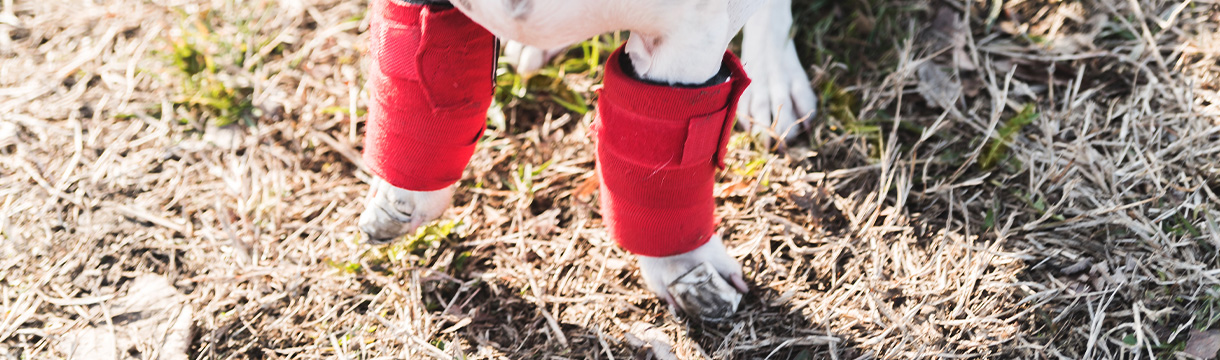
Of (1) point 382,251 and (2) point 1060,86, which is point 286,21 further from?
(2) point 1060,86

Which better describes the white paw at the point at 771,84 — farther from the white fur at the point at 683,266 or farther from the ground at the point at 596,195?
the white fur at the point at 683,266

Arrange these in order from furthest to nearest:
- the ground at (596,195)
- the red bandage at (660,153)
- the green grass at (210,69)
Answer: the green grass at (210,69) → the ground at (596,195) → the red bandage at (660,153)

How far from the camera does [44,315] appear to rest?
67.8 inches

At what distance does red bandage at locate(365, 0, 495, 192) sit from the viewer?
4.24 feet

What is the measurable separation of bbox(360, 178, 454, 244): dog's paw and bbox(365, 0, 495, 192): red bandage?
Result: 0.08 m

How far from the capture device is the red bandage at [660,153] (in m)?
1.22

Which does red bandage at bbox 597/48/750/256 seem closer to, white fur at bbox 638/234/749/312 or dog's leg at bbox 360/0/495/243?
white fur at bbox 638/234/749/312

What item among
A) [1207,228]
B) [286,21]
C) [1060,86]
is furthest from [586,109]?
[1207,228]

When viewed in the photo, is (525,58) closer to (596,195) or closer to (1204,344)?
(596,195)

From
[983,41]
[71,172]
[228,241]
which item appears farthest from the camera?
[983,41]

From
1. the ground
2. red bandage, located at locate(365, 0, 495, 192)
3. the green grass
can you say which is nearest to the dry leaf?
the ground

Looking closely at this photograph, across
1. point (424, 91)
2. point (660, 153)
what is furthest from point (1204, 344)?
point (424, 91)

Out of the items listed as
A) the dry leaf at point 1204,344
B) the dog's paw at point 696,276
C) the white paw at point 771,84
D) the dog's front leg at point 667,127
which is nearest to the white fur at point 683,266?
Answer: the dog's paw at point 696,276

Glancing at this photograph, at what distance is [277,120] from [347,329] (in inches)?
26.6
